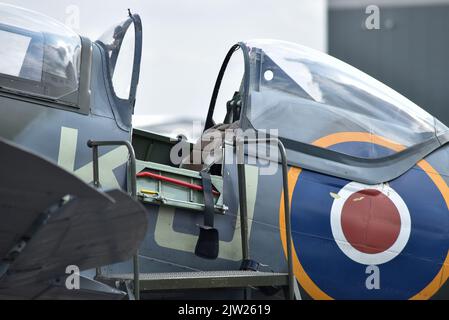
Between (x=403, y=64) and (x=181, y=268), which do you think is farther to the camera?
(x=403, y=64)

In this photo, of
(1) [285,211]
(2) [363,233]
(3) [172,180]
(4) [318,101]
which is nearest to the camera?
(1) [285,211]

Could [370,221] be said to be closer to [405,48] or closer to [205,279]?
[205,279]

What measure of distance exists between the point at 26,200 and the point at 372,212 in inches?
87.5

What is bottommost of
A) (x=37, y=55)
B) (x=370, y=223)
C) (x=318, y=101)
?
(x=370, y=223)

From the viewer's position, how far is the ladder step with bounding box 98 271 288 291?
11.3 feet

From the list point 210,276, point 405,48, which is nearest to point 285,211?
point 210,276

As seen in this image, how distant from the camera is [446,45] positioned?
13539mm

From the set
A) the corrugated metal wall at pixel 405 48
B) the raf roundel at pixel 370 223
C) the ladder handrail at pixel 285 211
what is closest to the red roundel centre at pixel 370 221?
the raf roundel at pixel 370 223

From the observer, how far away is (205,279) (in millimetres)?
3551

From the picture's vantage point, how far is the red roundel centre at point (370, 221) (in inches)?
163

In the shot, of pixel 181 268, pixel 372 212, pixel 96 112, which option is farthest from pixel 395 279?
pixel 96 112

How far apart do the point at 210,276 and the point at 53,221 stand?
1222 millimetres

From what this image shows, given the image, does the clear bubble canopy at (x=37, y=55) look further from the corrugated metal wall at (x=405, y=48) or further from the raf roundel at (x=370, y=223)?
the corrugated metal wall at (x=405, y=48)
